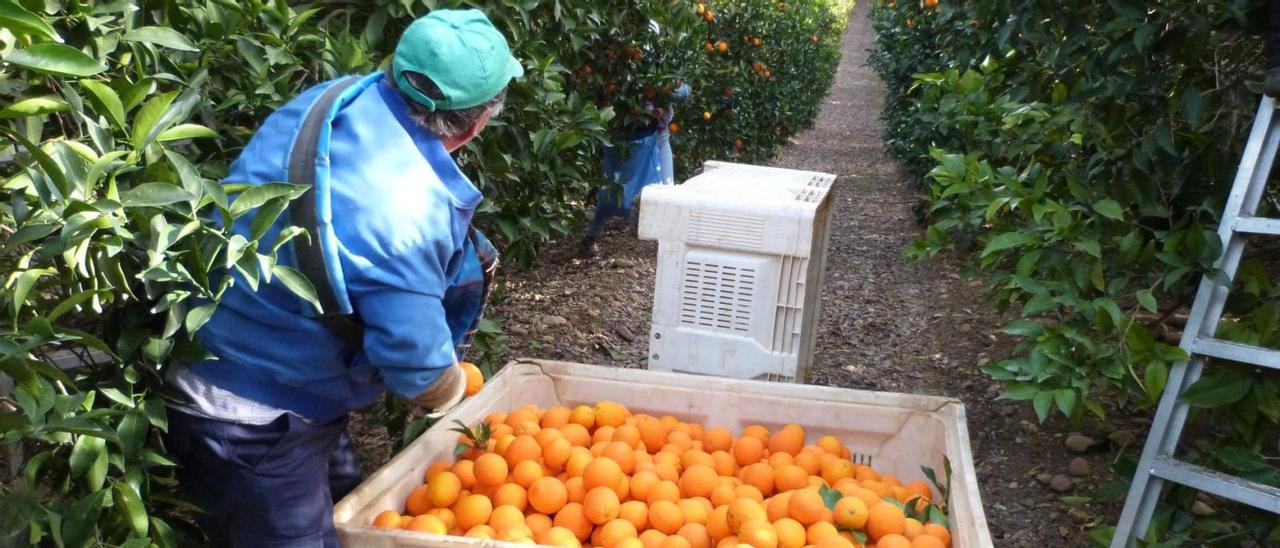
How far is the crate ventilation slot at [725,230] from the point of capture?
9.45 feet

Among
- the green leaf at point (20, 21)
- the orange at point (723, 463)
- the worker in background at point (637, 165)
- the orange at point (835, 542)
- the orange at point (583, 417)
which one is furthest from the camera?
the worker in background at point (637, 165)

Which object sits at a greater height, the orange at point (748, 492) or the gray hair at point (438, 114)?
the gray hair at point (438, 114)

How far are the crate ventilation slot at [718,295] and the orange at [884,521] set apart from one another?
93 centimetres

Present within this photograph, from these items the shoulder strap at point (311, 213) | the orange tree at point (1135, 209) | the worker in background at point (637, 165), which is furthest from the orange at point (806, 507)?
the worker in background at point (637, 165)

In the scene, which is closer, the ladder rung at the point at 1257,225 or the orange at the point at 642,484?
the ladder rung at the point at 1257,225

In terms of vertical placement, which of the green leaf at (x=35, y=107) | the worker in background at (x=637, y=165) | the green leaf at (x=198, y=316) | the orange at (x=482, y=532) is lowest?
the worker in background at (x=637, y=165)

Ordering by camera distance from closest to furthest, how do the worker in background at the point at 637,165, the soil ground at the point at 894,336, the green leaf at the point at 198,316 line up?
the green leaf at the point at 198,316
the soil ground at the point at 894,336
the worker in background at the point at 637,165

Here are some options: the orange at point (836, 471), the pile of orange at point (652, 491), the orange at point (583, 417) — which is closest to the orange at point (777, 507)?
the pile of orange at point (652, 491)

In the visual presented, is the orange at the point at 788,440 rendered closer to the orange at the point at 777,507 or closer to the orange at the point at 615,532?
the orange at the point at 777,507

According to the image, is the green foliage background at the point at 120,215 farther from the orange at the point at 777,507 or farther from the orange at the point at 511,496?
the orange at the point at 777,507

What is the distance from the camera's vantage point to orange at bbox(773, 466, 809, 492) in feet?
7.63

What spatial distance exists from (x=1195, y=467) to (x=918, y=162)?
18.7 ft

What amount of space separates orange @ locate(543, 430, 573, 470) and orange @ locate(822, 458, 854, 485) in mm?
603

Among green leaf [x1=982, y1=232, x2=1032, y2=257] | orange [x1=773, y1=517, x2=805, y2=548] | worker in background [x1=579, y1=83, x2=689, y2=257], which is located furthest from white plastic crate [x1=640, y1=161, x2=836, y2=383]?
worker in background [x1=579, y1=83, x2=689, y2=257]
